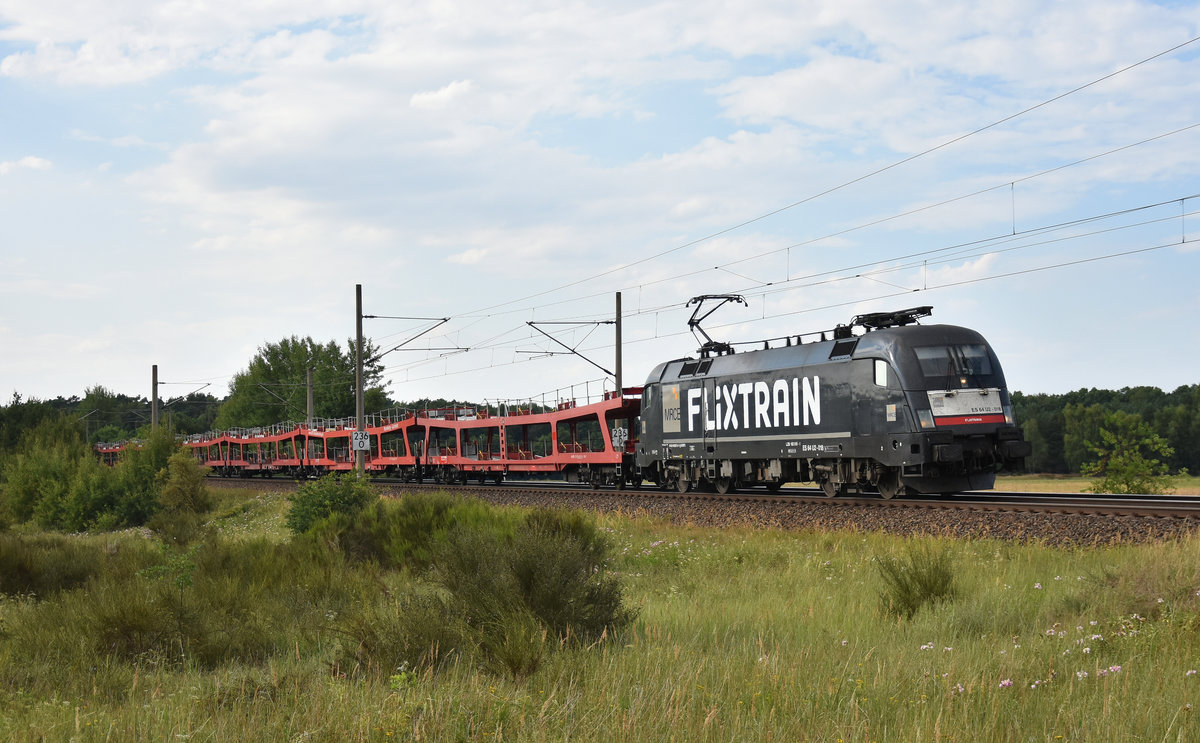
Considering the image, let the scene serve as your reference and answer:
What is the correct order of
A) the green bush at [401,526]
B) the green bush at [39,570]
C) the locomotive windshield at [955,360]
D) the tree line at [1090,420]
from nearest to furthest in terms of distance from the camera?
the green bush at [401,526], the green bush at [39,570], the locomotive windshield at [955,360], the tree line at [1090,420]

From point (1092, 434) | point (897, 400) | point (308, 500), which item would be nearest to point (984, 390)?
point (897, 400)

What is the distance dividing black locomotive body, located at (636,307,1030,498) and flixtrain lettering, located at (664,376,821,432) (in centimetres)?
3

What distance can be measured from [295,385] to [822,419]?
92796 mm

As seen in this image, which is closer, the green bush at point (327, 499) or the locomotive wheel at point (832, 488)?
the locomotive wheel at point (832, 488)

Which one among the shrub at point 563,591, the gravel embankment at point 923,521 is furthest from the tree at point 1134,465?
the shrub at point 563,591

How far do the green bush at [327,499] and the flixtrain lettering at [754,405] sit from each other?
878cm

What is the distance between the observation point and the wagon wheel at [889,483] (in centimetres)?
2175

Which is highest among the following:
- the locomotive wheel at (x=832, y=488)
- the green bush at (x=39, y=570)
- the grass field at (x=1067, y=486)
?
the locomotive wheel at (x=832, y=488)

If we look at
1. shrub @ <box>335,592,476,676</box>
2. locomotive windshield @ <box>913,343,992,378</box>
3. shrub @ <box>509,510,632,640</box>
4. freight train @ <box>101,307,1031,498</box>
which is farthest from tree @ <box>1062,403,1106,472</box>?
shrub @ <box>335,592,476,676</box>

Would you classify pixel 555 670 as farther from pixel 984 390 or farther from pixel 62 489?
pixel 62 489

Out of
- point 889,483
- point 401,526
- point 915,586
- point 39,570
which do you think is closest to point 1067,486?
point 889,483

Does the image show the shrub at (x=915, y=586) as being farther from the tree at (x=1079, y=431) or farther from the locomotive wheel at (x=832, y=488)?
the tree at (x=1079, y=431)

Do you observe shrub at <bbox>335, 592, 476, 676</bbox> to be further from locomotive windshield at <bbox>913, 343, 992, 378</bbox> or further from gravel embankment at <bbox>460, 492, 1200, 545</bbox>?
locomotive windshield at <bbox>913, 343, 992, 378</bbox>

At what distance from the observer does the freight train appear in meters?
20.7
